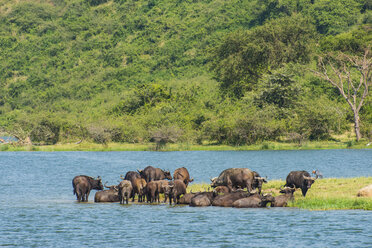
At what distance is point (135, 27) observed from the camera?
521 feet

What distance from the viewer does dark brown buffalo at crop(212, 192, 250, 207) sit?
2591 cm

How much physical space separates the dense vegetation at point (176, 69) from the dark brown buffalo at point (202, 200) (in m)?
45.1

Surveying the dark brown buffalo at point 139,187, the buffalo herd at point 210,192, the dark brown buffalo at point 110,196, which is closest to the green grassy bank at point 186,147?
the buffalo herd at point 210,192

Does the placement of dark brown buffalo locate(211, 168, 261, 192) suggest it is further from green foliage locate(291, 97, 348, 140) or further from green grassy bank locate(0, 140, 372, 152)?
green foliage locate(291, 97, 348, 140)

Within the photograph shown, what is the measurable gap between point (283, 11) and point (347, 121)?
58.9 meters

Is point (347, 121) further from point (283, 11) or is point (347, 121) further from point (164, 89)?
point (283, 11)

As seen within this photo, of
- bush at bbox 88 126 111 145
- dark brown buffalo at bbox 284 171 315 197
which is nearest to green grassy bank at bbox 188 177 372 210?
dark brown buffalo at bbox 284 171 315 197

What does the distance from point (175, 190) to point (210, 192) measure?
1614 millimetres

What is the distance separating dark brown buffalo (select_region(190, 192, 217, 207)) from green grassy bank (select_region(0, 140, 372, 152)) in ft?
142

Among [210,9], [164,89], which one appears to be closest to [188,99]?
[164,89]

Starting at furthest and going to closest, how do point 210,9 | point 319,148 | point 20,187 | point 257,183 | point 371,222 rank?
point 210,9 < point 319,148 < point 20,187 < point 257,183 < point 371,222

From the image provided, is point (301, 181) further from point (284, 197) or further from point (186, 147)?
point (186, 147)

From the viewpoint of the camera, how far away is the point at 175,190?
89.2 ft

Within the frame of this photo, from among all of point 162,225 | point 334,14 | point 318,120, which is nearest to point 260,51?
point 318,120
